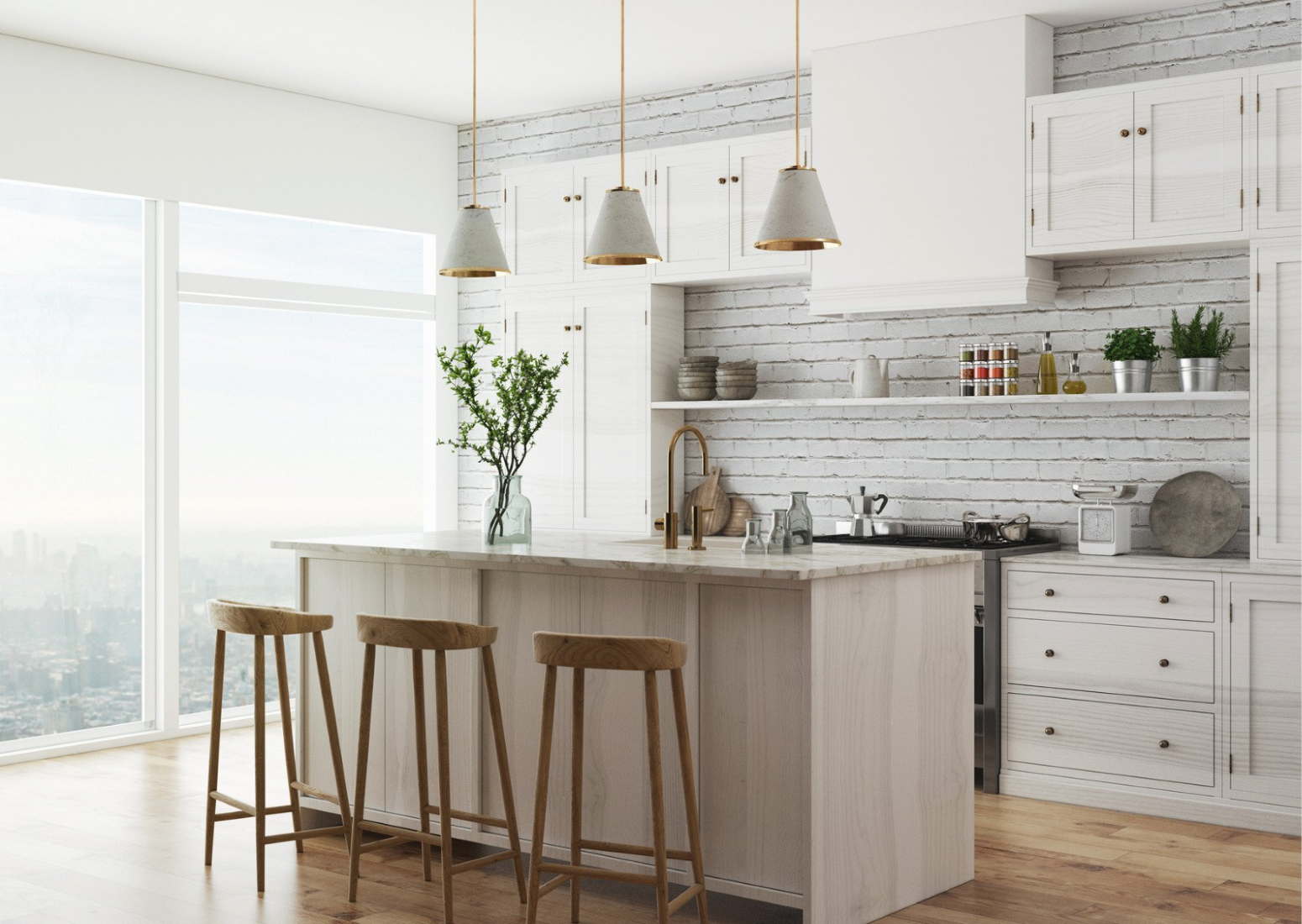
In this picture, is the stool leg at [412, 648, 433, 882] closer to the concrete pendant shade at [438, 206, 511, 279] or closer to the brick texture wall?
the concrete pendant shade at [438, 206, 511, 279]

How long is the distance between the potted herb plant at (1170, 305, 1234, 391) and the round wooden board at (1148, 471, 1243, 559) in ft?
1.22

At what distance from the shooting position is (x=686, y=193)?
6324 mm

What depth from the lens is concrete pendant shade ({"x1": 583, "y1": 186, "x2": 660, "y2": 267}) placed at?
13.3ft

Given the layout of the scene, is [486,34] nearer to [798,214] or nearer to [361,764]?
[798,214]

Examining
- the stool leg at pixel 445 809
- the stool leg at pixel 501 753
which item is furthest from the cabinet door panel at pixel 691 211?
the stool leg at pixel 445 809

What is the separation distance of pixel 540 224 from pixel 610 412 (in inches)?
38.0

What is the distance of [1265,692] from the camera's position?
15.4ft

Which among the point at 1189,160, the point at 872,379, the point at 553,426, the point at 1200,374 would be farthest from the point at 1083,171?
the point at 553,426

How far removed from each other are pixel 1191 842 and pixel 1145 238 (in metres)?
2.06

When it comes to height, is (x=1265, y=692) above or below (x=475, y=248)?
below

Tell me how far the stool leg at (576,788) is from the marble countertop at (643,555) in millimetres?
396

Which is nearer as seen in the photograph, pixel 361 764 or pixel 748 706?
pixel 748 706

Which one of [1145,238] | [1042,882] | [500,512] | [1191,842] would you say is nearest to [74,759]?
[500,512]

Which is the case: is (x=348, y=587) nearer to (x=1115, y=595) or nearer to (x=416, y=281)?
(x=1115, y=595)
